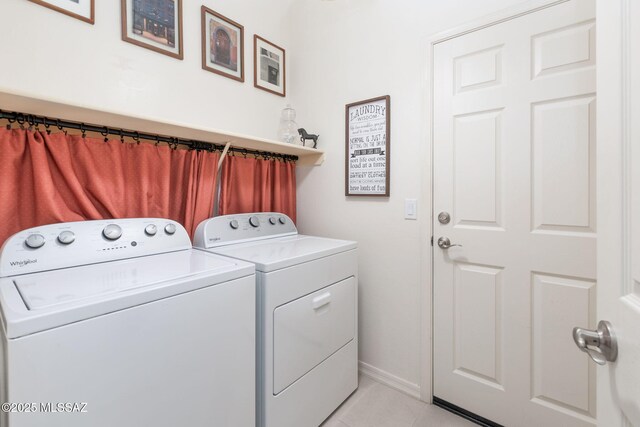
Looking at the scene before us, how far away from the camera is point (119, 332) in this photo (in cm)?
81

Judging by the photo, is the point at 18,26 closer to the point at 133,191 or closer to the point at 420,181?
the point at 133,191

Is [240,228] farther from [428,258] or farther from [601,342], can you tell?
[601,342]

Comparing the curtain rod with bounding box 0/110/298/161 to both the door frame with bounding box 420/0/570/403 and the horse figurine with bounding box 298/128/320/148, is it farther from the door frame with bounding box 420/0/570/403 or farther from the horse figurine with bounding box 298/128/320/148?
the door frame with bounding box 420/0/570/403

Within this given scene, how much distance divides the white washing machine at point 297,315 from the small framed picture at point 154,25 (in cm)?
101

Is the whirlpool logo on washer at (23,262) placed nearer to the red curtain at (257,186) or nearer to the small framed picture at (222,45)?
the red curtain at (257,186)

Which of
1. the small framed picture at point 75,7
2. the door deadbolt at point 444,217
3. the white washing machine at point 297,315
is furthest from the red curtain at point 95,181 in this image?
the door deadbolt at point 444,217

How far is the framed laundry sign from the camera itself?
6.00 feet

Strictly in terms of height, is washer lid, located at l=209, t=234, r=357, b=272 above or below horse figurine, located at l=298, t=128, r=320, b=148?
below

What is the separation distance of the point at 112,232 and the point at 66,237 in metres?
0.15

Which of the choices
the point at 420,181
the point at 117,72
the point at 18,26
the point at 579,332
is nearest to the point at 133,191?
the point at 117,72

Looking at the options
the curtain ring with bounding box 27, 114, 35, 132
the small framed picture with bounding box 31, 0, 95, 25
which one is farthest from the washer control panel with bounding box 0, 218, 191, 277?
the small framed picture with bounding box 31, 0, 95, 25

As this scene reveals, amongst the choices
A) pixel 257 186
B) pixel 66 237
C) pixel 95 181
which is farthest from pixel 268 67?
pixel 66 237

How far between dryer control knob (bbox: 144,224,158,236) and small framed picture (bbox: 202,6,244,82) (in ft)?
3.43

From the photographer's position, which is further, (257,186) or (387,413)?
(257,186)
